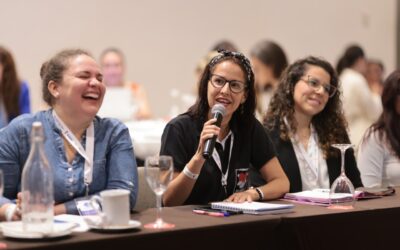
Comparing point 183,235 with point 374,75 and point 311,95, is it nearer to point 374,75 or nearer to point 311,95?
point 311,95

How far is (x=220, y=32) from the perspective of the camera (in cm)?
865

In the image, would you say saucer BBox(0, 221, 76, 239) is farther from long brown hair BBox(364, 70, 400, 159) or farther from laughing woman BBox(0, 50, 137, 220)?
long brown hair BBox(364, 70, 400, 159)

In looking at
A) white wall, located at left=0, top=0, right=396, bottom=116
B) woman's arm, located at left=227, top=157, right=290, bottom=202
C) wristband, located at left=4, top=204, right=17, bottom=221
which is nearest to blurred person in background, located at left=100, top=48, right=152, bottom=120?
white wall, located at left=0, top=0, right=396, bottom=116

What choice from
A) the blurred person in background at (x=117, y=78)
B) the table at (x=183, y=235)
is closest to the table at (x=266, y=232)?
the table at (x=183, y=235)

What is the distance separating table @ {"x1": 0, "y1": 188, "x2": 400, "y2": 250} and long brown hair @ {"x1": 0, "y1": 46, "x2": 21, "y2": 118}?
2874mm

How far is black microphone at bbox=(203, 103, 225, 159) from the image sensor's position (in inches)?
105

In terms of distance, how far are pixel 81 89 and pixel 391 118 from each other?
1.84 m

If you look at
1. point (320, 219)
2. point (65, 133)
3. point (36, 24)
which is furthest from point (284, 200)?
point (36, 24)

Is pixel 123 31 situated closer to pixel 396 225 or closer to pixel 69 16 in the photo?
pixel 69 16

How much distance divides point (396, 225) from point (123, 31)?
5566 mm

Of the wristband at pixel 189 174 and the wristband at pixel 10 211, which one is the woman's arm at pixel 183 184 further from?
the wristband at pixel 10 211

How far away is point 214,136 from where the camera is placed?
271cm

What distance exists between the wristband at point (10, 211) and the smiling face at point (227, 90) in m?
1.00

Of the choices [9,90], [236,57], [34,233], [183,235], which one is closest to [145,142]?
[9,90]
